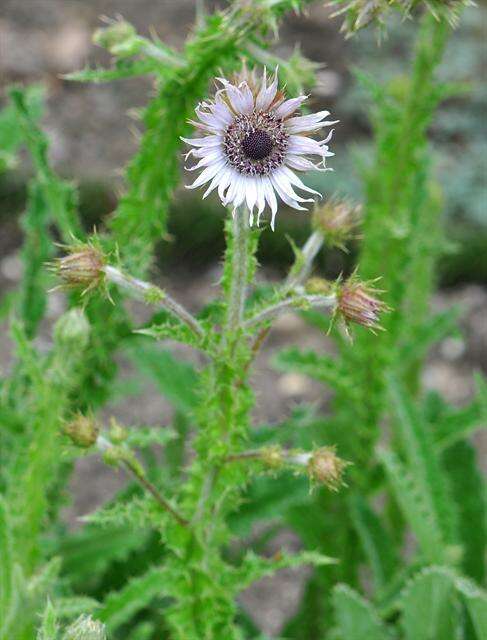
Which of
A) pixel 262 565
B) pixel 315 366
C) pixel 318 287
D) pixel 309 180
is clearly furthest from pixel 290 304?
pixel 309 180

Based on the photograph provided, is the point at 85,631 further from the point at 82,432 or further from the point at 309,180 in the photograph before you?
the point at 309,180

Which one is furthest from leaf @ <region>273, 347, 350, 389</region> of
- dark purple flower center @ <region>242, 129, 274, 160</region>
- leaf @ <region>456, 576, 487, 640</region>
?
dark purple flower center @ <region>242, 129, 274, 160</region>

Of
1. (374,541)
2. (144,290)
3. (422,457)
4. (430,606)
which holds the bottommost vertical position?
(374,541)

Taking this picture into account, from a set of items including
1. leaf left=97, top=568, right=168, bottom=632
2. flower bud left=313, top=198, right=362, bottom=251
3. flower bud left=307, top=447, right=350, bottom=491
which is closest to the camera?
flower bud left=307, top=447, right=350, bottom=491

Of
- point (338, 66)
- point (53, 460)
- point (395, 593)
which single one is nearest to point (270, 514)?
point (395, 593)

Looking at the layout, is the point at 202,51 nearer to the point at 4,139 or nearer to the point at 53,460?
the point at 53,460

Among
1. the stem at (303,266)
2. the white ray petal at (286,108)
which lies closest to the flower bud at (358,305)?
the stem at (303,266)

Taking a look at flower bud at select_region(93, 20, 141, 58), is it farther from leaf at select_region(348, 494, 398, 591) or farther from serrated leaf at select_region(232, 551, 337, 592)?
leaf at select_region(348, 494, 398, 591)
